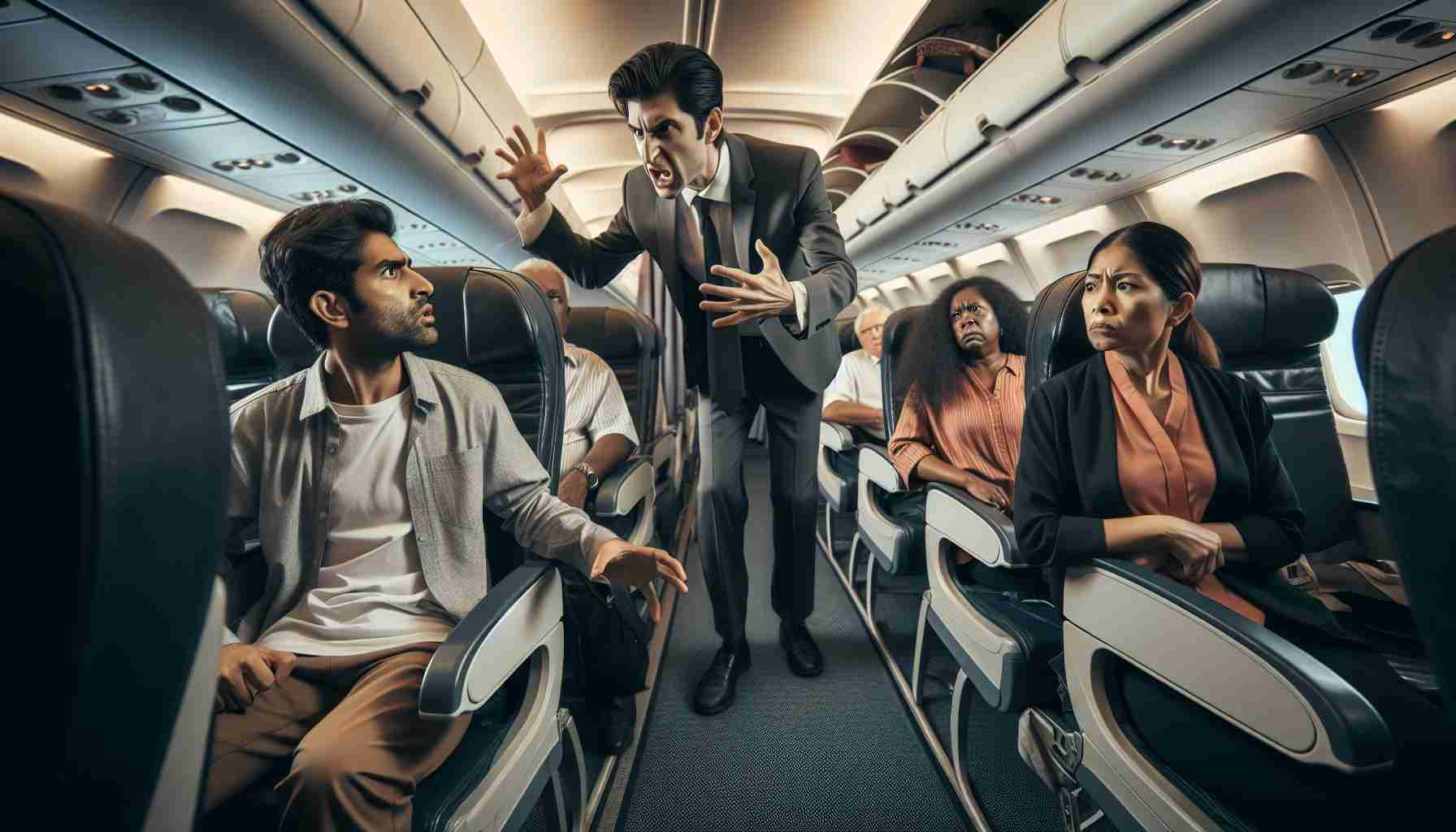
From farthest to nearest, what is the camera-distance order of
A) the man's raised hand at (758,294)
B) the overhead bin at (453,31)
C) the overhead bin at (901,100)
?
1. the overhead bin at (901,100)
2. the overhead bin at (453,31)
3. the man's raised hand at (758,294)

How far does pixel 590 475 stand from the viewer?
2070mm

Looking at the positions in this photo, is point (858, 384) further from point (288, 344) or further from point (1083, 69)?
point (288, 344)

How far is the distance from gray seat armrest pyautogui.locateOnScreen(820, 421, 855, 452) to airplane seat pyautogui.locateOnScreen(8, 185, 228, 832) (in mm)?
2622

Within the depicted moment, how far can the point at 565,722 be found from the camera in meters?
1.19

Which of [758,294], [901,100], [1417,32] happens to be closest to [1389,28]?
[1417,32]

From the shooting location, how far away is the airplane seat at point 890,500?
6.71ft

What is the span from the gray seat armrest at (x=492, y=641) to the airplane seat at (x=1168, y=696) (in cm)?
108

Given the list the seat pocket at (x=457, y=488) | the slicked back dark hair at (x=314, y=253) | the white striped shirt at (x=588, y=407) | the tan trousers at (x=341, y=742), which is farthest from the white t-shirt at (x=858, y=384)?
the tan trousers at (x=341, y=742)

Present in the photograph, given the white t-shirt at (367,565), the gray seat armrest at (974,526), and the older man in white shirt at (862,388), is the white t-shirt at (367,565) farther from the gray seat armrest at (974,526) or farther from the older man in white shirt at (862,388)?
the older man in white shirt at (862,388)

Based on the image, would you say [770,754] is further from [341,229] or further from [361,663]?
[341,229]

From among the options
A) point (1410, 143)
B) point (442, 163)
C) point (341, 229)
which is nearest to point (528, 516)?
point (341, 229)

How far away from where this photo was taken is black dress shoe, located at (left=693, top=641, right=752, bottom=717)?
194 cm

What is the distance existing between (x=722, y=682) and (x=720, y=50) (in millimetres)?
5224

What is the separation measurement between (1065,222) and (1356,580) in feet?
14.6
